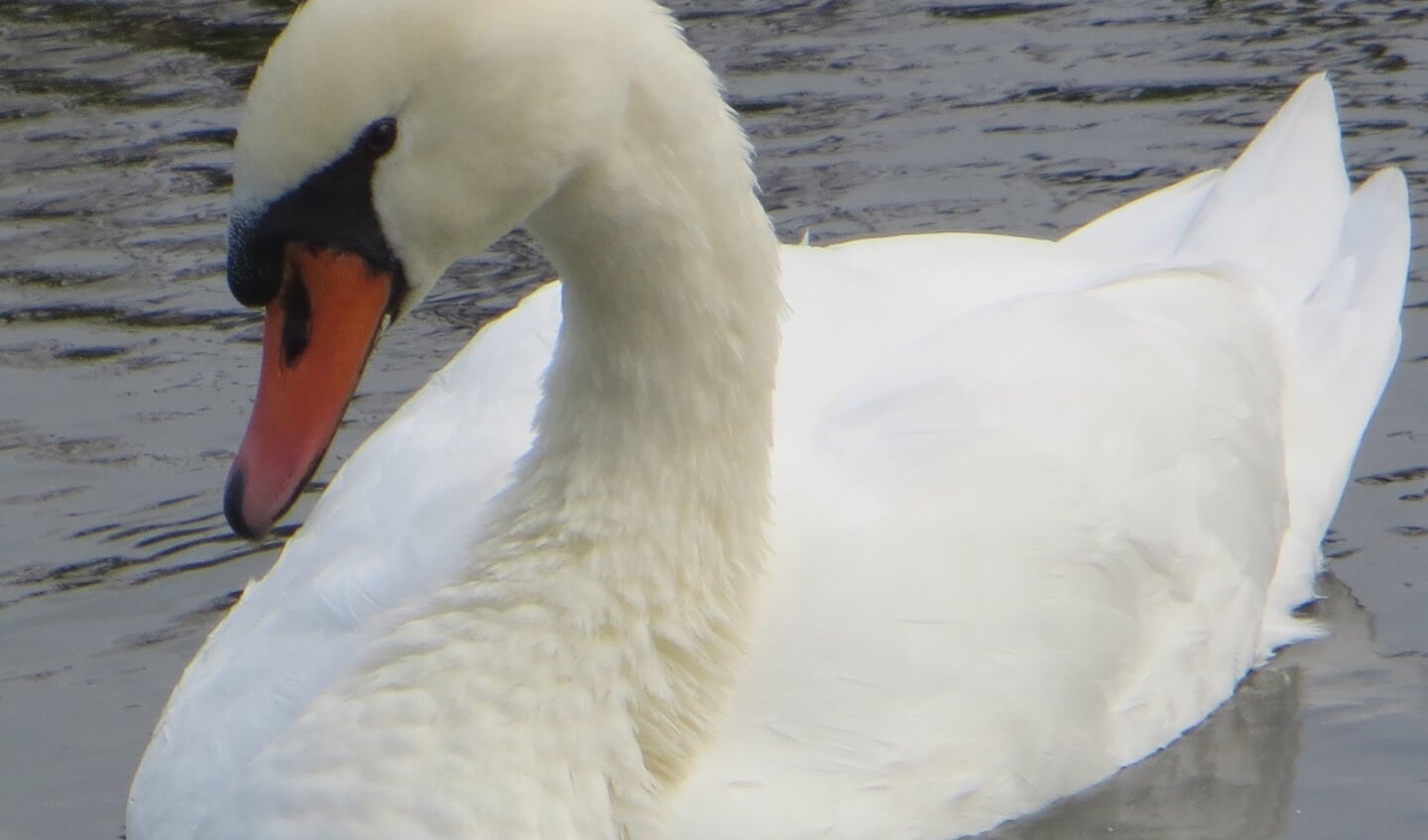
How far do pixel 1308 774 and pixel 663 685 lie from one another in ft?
5.76

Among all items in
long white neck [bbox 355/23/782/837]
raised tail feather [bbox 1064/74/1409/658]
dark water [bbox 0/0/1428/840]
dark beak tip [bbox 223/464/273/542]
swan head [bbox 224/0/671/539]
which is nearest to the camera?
swan head [bbox 224/0/671/539]

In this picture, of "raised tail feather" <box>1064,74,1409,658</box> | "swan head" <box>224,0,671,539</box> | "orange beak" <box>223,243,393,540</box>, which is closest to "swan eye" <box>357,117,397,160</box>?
"swan head" <box>224,0,671,539</box>

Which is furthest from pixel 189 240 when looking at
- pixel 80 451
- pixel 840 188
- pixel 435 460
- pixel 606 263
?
pixel 606 263

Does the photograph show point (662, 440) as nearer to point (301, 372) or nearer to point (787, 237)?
point (301, 372)

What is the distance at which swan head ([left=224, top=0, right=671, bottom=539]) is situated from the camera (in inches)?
159

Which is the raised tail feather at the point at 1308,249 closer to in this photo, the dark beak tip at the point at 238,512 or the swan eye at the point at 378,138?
the swan eye at the point at 378,138

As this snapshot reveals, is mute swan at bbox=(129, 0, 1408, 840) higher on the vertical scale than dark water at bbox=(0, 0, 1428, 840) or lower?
higher

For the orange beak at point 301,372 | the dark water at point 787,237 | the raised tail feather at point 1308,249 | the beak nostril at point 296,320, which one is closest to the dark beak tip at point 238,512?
the orange beak at point 301,372

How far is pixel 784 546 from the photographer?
17.6 feet

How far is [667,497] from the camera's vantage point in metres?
4.89

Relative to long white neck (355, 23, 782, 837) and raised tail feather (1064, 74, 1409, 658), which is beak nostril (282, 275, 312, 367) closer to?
long white neck (355, 23, 782, 837)

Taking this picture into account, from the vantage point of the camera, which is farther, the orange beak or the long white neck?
the long white neck

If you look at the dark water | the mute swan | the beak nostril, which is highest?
the beak nostril

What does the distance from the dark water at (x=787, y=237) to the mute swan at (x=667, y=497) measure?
266 mm
